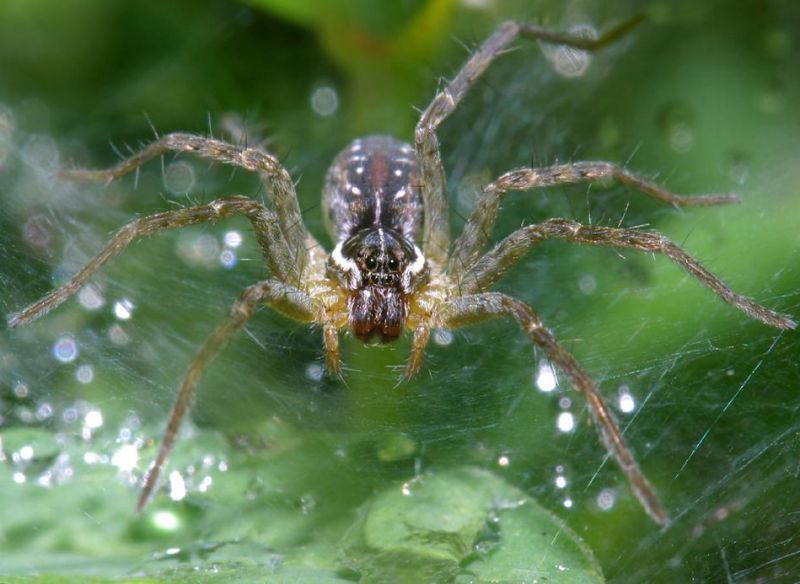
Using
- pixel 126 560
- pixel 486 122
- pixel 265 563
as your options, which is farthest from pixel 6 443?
pixel 486 122

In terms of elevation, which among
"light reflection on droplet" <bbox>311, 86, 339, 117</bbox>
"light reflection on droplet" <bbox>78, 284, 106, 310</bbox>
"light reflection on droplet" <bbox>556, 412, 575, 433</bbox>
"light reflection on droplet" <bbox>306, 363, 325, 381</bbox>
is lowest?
"light reflection on droplet" <bbox>556, 412, 575, 433</bbox>

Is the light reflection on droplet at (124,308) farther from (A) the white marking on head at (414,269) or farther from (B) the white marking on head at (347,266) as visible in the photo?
(A) the white marking on head at (414,269)

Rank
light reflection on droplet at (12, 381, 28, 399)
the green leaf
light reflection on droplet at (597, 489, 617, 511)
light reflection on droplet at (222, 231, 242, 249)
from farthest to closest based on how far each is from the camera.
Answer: light reflection on droplet at (222, 231, 242, 249) → light reflection on droplet at (12, 381, 28, 399) → light reflection on droplet at (597, 489, 617, 511) → the green leaf

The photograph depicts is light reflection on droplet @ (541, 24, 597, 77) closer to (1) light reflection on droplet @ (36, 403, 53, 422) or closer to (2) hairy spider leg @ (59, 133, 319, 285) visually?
(2) hairy spider leg @ (59, 133, 319, 285)

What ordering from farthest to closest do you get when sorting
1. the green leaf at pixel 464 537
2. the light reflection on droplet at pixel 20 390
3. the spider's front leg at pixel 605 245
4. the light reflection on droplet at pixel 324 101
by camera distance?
the light reflection on droplet at pixel 324 101, the light reflection on droplet at pixel 20 390, the spider's front leg at pixel 605 245, the green leaf at pixel 464 537

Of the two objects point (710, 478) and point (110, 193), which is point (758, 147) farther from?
point (110, 193)

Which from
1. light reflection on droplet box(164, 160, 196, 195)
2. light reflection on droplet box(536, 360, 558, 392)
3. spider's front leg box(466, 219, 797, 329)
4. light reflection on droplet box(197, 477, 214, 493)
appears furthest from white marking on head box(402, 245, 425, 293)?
light reflection on droplet box(164, 160, 196, 195)

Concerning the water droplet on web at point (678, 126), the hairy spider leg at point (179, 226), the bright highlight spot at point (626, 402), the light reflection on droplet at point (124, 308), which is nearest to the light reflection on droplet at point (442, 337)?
the hairy spider leg at point (179, 226)
